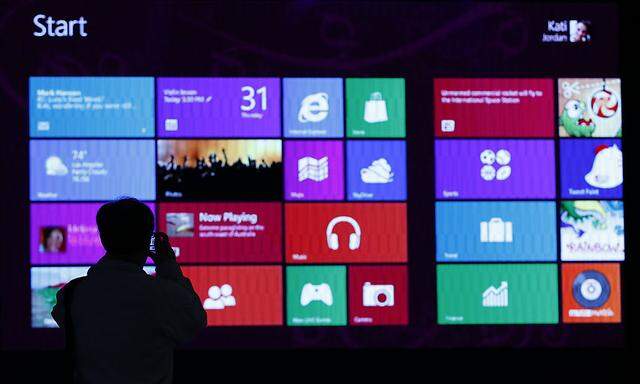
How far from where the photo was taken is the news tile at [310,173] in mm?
4207

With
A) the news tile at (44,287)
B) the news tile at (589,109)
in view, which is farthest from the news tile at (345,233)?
the news tile at (44,287)

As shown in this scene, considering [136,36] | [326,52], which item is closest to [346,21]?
[326,52]

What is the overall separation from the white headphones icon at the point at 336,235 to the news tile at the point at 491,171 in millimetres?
456

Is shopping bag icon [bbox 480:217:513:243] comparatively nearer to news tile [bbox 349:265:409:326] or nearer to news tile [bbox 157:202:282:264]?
news tile [bbox 349:265:409:326]

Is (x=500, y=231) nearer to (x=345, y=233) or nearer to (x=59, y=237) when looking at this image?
(x=345, y=233)

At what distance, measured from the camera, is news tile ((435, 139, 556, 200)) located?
425 centimetres

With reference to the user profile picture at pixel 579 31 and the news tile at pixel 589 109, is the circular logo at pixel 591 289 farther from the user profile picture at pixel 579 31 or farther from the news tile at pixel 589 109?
the user profile picture at pixel 579 31

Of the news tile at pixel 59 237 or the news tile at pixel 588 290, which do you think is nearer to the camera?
the news tile at pixel 59 237

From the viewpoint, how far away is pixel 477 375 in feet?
14.1

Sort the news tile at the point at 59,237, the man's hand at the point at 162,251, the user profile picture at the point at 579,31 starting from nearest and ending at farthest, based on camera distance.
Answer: the man's hand at the point at 162,251 → the news tile at the point at 59,237 → the user profile picture at the point at 579,31

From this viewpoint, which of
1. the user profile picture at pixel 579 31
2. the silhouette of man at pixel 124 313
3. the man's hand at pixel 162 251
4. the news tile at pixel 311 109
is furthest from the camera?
the user profile picture at pixel 579 31

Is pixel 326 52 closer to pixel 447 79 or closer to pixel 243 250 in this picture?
pixel 447 79

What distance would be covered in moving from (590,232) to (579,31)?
106 cm

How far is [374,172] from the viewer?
13.9 feet
